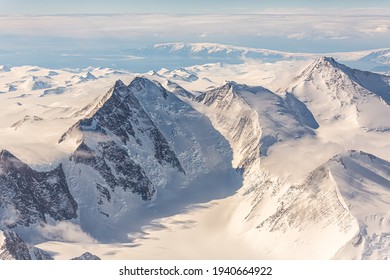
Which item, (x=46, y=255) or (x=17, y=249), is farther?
(x=46, y=255)

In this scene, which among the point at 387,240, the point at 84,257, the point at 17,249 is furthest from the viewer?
the point at 387,240

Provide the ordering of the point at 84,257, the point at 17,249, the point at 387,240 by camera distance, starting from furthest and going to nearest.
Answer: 1. the point at 387,240
2. the point at 84,257
3. the point at 17,249
